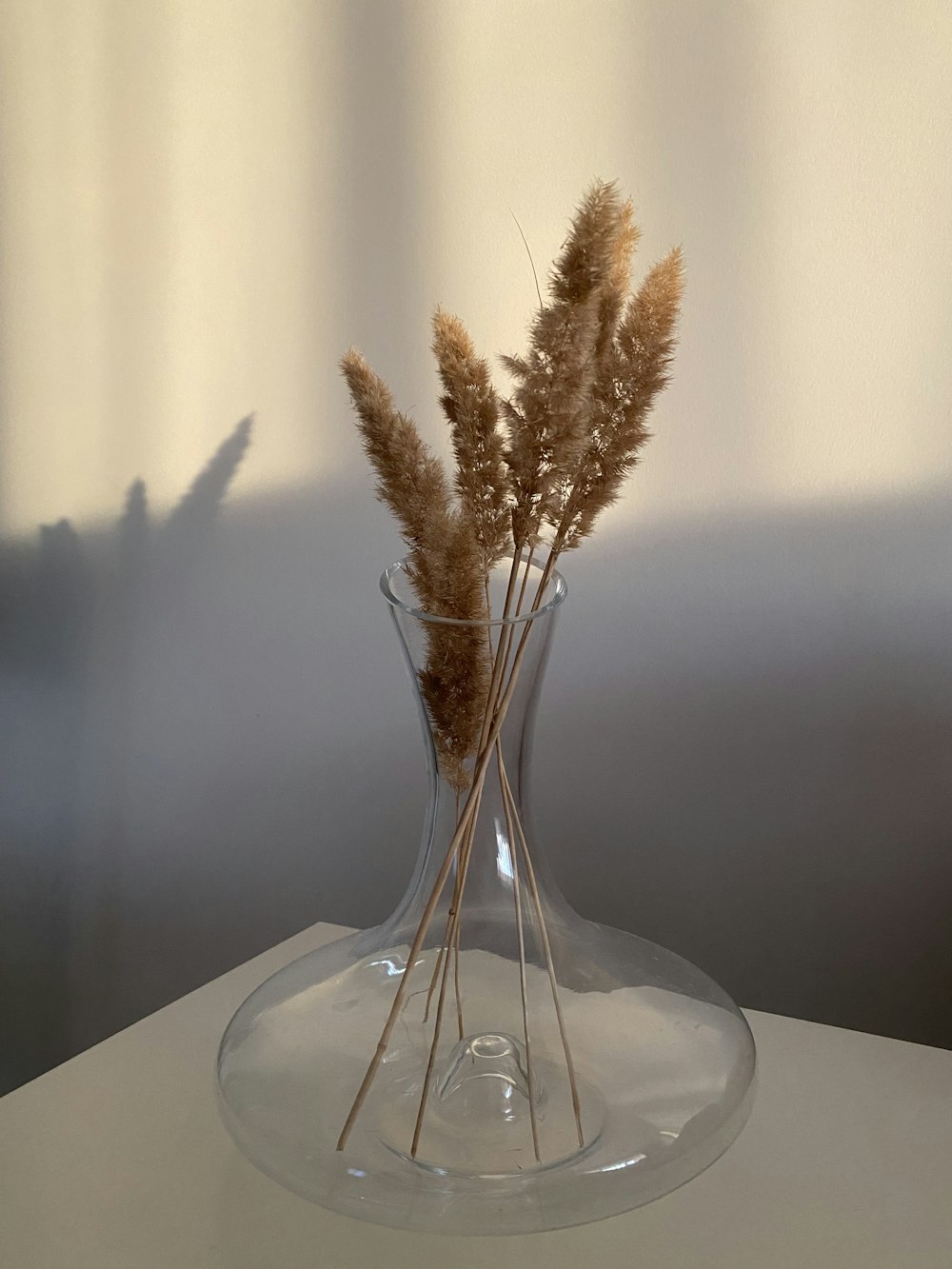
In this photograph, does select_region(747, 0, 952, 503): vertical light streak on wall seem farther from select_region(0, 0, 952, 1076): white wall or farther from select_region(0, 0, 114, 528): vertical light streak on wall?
select_region(0, 0, 114, 528): vertical light streak on wall

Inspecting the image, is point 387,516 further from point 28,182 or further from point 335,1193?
point 335,1193

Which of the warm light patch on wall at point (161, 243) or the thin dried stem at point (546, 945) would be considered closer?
the thin dried stem at point (546, 945)

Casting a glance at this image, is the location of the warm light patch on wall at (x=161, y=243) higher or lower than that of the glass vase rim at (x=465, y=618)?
higher

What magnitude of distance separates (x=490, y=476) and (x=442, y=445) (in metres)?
0.66

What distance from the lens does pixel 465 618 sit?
1.81 feet

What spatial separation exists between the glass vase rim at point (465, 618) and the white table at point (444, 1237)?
0.33 m

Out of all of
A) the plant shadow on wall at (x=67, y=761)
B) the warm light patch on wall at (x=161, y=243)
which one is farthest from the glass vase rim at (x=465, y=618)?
the plant shadow on wall at (x=67, y=761)

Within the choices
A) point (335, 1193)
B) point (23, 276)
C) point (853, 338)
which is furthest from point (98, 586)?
point (335, 1193)

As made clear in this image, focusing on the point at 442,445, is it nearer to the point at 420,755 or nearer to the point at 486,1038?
the point at 420,755

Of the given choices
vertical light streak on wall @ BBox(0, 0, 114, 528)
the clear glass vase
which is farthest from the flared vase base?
vertical light streak on wall @ BBox(0, 0, 114, 528)

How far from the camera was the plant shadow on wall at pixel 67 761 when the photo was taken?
4.77 feet

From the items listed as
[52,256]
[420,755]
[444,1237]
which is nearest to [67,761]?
[420,755]

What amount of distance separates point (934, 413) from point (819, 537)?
155mm

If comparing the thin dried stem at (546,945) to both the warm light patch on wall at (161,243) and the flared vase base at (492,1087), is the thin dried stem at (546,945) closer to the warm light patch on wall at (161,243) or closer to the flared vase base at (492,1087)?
the flared vase base at (492,1087)
